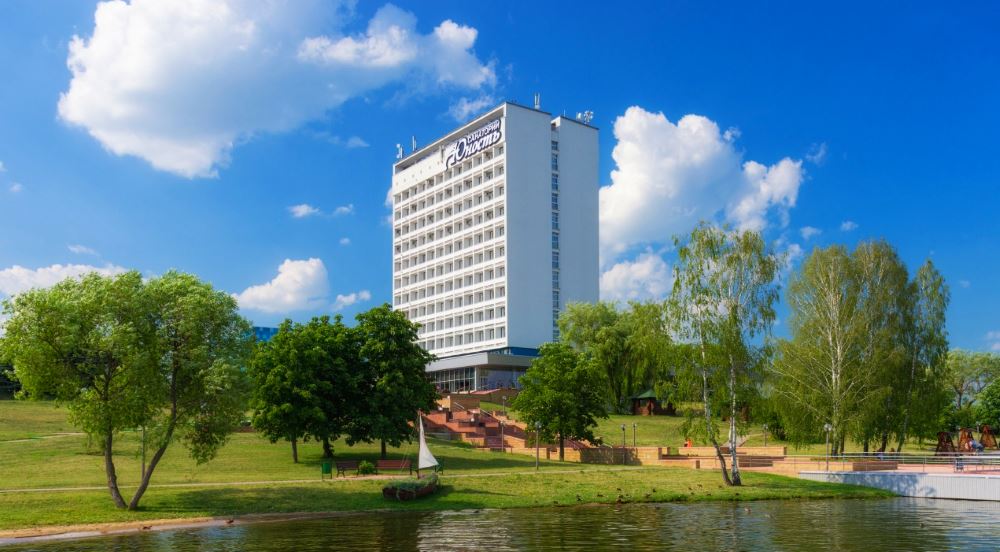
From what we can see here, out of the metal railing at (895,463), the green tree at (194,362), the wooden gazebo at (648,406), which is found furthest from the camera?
the wooden gazebo at (648,406)

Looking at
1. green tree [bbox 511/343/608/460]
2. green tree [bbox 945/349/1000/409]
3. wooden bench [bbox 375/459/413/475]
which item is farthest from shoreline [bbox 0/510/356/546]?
green tree [bbox 945/349/1000/409]

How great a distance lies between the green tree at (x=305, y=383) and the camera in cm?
5688

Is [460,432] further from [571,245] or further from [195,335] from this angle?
[571,245]

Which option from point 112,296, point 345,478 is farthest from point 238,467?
point 112,296

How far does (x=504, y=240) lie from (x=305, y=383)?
83.3 meters

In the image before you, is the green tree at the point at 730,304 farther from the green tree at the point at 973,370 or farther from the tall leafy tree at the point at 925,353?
the green tree at the point at 973,370

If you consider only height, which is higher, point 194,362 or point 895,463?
point 194,362

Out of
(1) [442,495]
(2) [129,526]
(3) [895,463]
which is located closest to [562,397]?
(1) [442,495]

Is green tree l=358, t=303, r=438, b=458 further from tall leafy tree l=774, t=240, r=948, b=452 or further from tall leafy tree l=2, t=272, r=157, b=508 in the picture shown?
tall leafy tree l=774, t=240, r=948, b=452

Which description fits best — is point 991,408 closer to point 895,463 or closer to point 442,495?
point 895,463

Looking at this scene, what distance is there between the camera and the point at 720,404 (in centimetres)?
5119

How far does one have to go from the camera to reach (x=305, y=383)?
5806 cm

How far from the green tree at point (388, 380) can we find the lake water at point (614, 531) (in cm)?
1879

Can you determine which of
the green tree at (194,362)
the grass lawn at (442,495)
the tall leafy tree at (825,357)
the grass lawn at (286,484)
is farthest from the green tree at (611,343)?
the green tree at (194,362)
